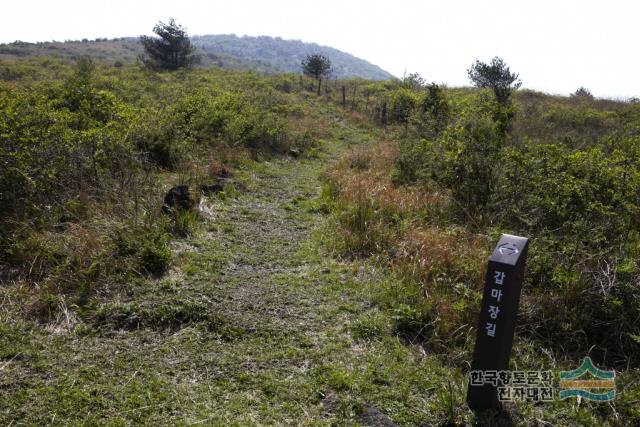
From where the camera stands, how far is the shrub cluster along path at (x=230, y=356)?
314cm

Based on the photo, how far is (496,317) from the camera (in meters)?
2.88

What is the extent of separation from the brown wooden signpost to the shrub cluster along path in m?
0.26

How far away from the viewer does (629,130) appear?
13.3 meters

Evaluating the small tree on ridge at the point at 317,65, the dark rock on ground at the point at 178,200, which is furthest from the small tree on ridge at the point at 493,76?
the dark rock on ground at the point at 178,200

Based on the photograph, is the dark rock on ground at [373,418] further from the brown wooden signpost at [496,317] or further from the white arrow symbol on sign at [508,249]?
the white arrow symbol on sign at [508,249]

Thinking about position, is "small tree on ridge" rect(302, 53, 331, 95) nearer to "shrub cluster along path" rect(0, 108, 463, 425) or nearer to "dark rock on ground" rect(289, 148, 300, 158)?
"dark rock on ground" rect(289, 148, 300, 158)

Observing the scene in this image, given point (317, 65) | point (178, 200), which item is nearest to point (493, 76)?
point (317, 65)

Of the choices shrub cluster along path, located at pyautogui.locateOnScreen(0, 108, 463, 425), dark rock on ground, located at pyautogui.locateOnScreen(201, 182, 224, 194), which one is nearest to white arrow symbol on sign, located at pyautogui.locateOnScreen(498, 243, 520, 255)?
shrub cluster along path, located at pyautogui.locateOnScreen(0, 108, 463, 425)

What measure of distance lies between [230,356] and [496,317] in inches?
88.8

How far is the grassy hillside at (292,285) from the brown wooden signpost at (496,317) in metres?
0.19

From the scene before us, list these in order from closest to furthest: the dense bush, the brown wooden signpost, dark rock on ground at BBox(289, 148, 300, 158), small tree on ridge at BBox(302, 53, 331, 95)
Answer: the brown wooden signpost → the dense bush → dark rock on ground at BBox(289, 148, 300, 158) → small tree on ridge at BBox(302, 53, 331, 95)

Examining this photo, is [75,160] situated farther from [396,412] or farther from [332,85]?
[332,85]

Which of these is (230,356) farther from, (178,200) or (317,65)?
(317,65)

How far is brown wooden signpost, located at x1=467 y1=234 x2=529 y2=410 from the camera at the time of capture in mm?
2795
